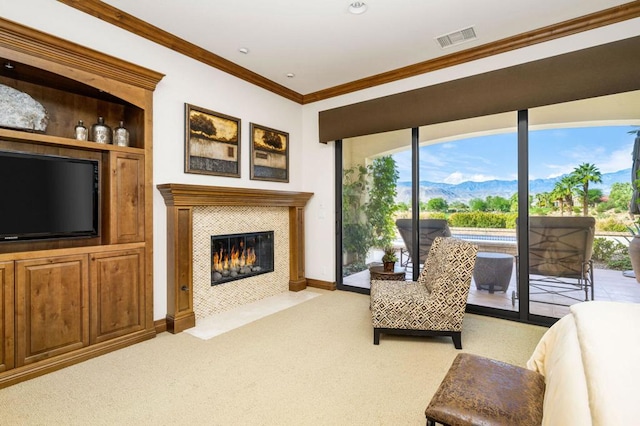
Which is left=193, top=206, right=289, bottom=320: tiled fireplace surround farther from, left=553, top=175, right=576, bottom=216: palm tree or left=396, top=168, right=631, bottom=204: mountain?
left=553, top=175, right=576, bottom=216: palm tree

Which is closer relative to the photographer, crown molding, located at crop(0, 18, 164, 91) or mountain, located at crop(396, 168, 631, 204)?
crown molding, located at crop(0, 18, 164, 91)

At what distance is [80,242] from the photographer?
2816 mm

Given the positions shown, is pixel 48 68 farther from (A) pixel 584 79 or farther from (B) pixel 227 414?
(A) pixel 584 79

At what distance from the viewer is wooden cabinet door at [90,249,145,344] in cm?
269

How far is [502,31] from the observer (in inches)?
125

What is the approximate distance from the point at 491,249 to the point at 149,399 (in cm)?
360

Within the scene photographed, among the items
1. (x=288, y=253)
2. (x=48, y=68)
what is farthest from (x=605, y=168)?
(x=48, y=68)

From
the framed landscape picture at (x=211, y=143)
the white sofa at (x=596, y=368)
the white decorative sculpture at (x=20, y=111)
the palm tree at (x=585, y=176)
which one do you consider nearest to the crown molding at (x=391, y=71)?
the framed landscape picture at (x=211, y=143)

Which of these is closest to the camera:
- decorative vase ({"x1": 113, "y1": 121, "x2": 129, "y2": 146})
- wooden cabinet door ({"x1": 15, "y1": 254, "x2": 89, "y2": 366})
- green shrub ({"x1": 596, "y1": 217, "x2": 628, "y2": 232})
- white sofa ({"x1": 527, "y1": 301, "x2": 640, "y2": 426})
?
white sofa ({"x1": 527, "y1": 301, "x2": 640, "y2": 426})

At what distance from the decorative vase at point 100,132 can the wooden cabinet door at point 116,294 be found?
3.28ft

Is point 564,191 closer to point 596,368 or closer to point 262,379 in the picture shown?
point 596,368

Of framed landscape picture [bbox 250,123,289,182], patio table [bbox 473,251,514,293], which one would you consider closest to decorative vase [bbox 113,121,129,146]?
framed landscape picture [bbox 250,123,289,182]

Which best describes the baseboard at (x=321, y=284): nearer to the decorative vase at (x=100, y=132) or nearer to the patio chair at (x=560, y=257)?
the patio chair at (x=560, y=257)

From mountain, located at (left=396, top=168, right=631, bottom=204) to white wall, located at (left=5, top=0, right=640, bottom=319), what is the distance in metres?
1.21
